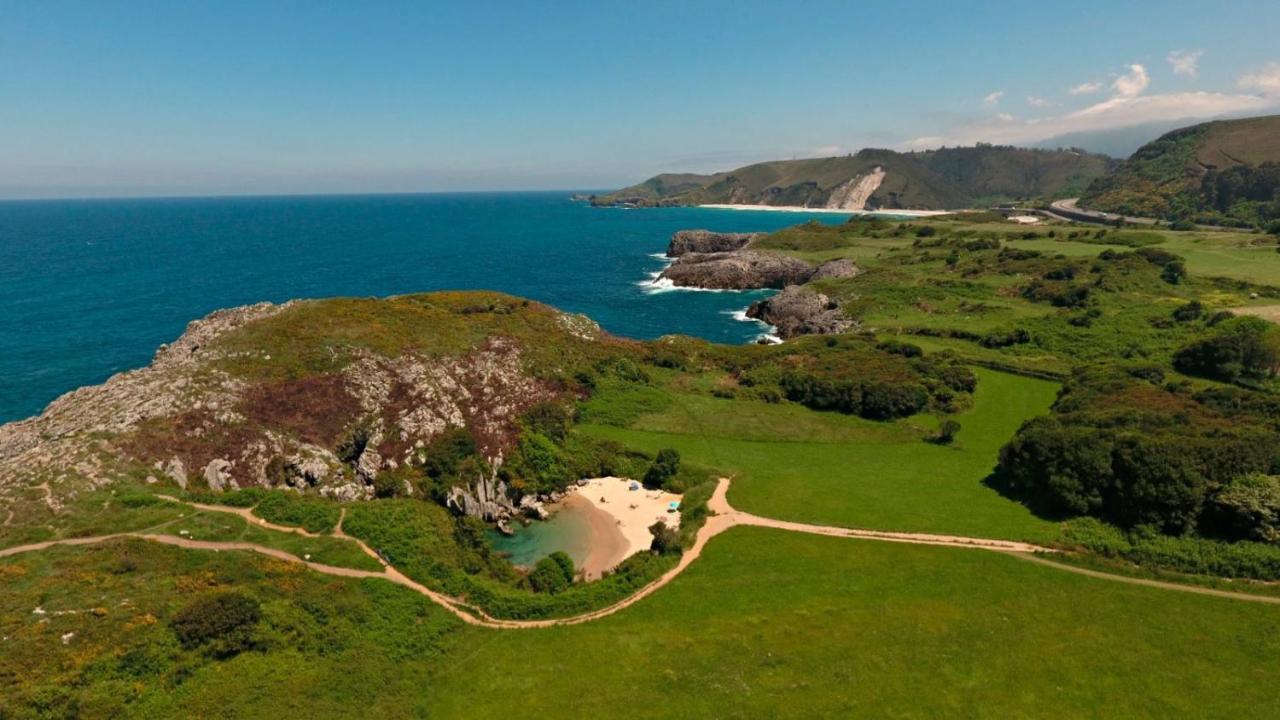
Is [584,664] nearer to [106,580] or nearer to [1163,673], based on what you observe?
[106,580]

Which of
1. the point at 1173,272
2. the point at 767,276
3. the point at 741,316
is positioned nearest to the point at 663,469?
the point at 741,316

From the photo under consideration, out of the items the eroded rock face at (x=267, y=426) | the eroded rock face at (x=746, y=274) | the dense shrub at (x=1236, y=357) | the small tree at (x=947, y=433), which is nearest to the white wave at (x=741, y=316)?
the eroded rock face at (x=746, y=274)

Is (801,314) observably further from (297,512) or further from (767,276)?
(297,512)

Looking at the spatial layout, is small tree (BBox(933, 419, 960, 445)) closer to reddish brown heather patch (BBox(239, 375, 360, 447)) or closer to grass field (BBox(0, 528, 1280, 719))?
grass field (BBox(0, 528, 1280, 719))

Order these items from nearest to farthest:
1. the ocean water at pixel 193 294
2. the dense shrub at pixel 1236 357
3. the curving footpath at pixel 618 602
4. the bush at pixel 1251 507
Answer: the curving footpath at pixel 618 602 → the bush at pixel 1251 507 → the dense shrub at pixel 1236 357 → the ocean water at pixel 193 294

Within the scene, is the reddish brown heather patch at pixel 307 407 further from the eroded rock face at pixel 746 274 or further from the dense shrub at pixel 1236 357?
the eroded rock face at pixel 746 274

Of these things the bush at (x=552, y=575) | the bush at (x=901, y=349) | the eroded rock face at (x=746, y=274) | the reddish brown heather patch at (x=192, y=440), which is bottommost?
the bush at (x=552, y=575)
